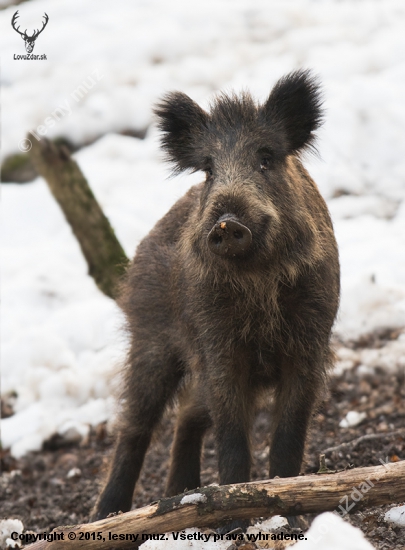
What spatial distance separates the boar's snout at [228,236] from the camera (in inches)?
158

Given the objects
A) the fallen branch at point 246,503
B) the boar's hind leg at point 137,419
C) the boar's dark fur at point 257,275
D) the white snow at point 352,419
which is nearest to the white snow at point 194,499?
the fallen branch at point 246,503

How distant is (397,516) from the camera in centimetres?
408

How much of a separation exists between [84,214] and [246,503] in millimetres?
4866

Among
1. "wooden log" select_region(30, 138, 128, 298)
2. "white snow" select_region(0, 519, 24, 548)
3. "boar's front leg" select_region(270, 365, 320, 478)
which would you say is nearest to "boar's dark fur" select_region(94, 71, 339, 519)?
"boar's front leg" select_region(270, 365, 320, 478)

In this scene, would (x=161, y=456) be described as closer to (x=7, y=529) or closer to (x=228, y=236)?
(x=7, y=529)

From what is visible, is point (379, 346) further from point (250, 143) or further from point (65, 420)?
point (250, 143)

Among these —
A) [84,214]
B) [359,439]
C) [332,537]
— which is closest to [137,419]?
[359,439]

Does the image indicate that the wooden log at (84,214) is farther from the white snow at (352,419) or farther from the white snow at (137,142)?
the white snow at (352,419)

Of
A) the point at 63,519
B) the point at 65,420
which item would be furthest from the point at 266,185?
the point at 65,420

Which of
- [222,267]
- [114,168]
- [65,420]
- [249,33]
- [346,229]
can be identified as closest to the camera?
[222,267]

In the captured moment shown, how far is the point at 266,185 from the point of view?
15.2 feet

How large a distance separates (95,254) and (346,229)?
140 inches

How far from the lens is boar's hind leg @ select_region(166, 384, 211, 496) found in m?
5.83

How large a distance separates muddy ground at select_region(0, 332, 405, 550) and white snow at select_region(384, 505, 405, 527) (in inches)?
55.5
